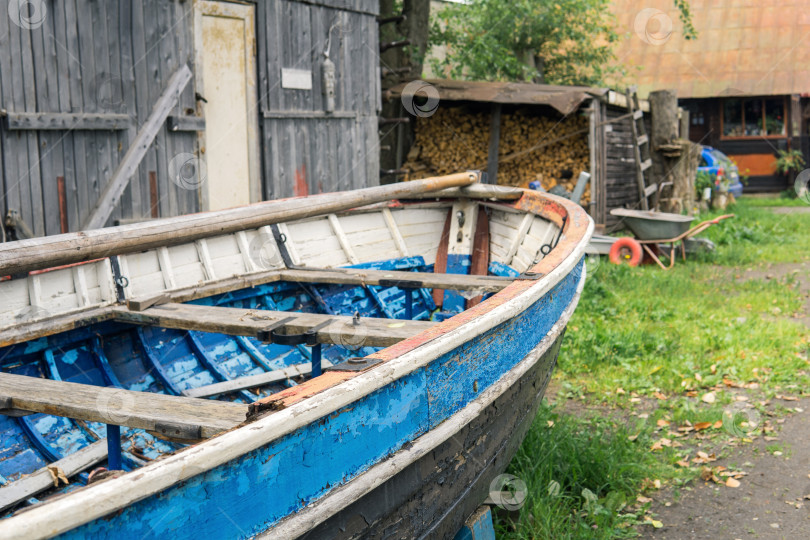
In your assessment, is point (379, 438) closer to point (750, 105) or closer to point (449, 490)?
point (449, 490)

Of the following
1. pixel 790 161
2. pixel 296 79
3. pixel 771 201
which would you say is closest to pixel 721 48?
pixel 790 161

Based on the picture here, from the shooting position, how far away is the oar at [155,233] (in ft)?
8.50

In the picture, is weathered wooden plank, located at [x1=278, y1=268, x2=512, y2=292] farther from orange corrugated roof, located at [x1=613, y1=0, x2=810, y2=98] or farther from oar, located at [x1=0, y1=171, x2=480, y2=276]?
orange corrugated roof, located at [x1=613, y1=0, x2=810, y2=98]

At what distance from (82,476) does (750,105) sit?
865 inches

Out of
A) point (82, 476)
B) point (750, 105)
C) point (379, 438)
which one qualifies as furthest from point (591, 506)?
point (750, 105)

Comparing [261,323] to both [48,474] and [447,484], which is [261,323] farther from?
[447,484]

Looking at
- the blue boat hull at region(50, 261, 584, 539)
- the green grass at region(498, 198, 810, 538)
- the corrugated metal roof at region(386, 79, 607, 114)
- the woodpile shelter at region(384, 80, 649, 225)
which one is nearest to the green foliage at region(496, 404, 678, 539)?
the green grass at region(498, 198, 810, 538)

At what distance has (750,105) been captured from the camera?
69.2ft

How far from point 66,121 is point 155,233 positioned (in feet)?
12.4

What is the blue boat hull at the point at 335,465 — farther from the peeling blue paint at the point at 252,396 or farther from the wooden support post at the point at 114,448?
the wooden support post at the point at 114,448

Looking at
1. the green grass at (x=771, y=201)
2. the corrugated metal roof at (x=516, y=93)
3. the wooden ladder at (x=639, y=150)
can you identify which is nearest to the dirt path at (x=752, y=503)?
the corrugated metal roof at (x=516, y=93)

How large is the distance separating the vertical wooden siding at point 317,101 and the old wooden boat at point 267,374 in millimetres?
3000

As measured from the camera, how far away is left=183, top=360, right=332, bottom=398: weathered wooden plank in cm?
367

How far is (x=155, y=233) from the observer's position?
10.1 feet
